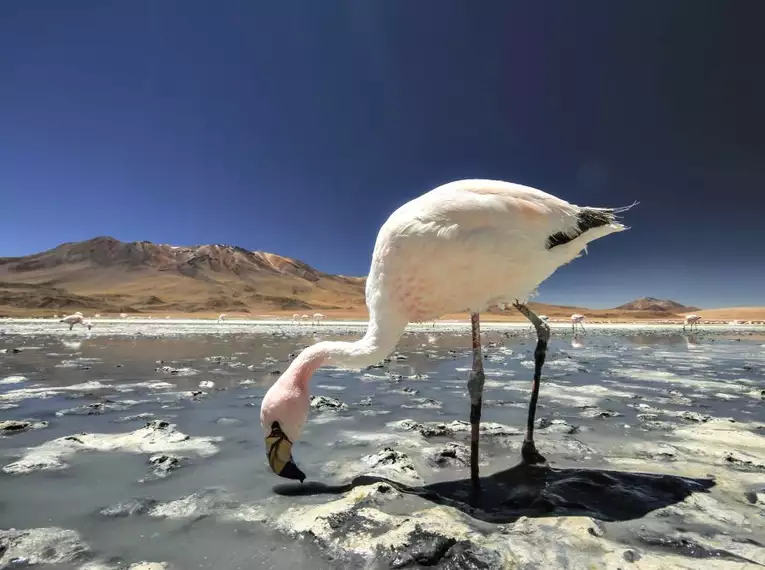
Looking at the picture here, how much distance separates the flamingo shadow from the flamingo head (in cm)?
39

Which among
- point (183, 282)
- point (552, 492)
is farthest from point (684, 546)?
point (183, 282)

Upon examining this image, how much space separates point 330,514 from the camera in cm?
350

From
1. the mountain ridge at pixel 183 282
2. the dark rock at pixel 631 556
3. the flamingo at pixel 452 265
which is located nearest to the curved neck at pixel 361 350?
the flamingo at pixel 452 265

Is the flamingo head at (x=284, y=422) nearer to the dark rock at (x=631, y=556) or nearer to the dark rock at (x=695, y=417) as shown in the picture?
the dark rock at (x=631, y=556)

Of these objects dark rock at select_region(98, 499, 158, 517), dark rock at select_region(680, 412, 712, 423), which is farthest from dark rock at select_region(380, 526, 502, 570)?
Result: dark rock at select_region(680, 412, 712, 423)

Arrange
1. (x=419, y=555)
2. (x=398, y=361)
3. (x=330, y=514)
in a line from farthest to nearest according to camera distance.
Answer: (x=398, y=361)
(x=330, y=514)
(x=419, y=555)

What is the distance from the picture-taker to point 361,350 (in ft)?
14.6

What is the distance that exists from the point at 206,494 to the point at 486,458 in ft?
9.45

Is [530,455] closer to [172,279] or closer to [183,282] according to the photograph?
[183,282]

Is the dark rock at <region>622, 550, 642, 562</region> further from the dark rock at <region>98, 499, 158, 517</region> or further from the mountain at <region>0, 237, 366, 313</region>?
the mountain at <region>0, 237, 366, 313</region>

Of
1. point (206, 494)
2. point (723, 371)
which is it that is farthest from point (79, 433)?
point (723, 371)

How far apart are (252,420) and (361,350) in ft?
9.33

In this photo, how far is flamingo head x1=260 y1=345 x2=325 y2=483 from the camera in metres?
3.74

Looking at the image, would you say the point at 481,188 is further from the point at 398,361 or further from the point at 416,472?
the point at 398,361
